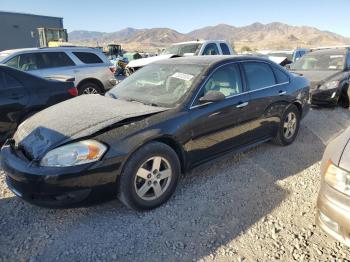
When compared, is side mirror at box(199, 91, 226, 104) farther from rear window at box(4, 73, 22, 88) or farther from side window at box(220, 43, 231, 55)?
side window at box(220, 43, 231, 55)

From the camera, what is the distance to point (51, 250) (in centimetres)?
275

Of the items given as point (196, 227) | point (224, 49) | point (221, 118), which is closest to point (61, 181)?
point (196, 227)

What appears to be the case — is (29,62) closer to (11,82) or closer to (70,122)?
(11,82)

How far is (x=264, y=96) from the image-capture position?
455cm

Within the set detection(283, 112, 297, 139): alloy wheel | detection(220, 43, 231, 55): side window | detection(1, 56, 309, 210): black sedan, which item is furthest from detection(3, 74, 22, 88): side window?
detection(220, 43, 231, 55): side window

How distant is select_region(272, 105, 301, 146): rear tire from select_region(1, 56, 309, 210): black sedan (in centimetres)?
8

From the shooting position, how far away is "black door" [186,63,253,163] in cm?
366

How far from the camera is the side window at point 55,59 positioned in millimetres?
8172

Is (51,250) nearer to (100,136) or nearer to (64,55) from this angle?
(100,136)

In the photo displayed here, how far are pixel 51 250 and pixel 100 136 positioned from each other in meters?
1.06

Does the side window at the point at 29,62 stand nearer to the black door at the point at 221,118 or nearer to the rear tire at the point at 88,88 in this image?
the rear tire at the point at 88,88

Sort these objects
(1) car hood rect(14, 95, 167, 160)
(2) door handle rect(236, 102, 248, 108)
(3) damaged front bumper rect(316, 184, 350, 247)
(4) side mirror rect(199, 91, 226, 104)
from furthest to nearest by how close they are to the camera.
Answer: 1. (2) door handle rect(236, 102, 248, 108)
2. (4) side mirror rect(199, 91, 226, 104)
3. (1) car hood rect(14, 95, 167, 160)
4. (3) damaged front bumper rect(316, 184, 350, 247)

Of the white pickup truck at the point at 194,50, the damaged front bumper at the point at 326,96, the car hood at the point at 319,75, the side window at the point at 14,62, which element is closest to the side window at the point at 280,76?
the damaged front bumper at the point at 326,96

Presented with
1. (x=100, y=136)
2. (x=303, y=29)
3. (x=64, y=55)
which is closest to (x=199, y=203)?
(x=100, y=136)
